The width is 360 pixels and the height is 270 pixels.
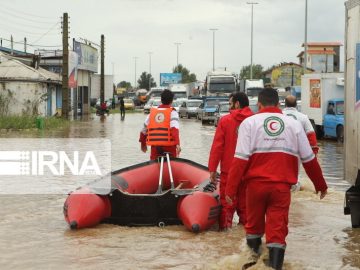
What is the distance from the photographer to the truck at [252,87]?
51625 millimetres

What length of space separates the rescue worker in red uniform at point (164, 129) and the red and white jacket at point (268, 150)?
4.32 m

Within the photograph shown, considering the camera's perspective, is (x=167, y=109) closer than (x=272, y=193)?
No

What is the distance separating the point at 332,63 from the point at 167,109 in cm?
9578

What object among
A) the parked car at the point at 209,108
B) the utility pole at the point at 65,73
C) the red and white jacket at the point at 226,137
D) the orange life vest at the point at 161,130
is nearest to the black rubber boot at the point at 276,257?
the red and white jacket at the point at 226,137

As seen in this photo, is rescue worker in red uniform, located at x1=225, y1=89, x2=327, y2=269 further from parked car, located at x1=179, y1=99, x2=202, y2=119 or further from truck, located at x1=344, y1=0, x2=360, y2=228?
parked car, located at x1=179, y1=99, x2=202, y2=119

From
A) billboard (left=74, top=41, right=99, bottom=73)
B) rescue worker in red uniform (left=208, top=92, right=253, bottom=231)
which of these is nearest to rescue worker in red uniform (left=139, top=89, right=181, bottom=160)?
rescue worker in red uniform (left=208, top=92, right=253, bottom=231)

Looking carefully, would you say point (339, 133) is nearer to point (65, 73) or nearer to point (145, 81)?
point (65, 73)

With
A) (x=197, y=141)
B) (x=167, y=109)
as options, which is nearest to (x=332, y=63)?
(x=197, y=141)

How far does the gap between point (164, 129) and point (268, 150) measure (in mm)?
4551

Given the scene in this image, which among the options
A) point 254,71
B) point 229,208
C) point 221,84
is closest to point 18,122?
point 221,84

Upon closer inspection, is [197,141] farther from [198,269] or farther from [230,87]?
[230,87]

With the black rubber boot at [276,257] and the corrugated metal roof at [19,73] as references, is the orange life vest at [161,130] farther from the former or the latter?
the corrugated metal roof at [19,73]

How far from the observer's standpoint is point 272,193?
21.7ft

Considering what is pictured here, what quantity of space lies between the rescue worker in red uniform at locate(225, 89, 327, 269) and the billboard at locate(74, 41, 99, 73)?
174ft
